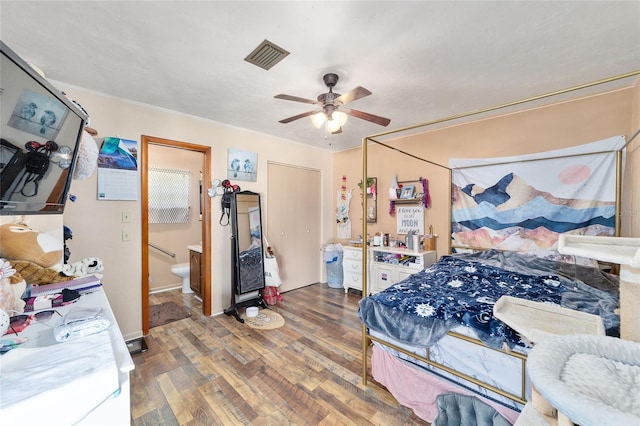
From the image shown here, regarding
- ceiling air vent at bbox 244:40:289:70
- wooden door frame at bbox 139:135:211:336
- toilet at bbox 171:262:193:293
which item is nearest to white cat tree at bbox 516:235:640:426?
ceiling air vent at bbox 244:40:289:70

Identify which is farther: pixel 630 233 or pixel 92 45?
pixel 630 233

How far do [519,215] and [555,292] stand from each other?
1156mm

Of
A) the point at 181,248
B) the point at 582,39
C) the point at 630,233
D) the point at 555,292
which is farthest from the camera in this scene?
the point at 181,248

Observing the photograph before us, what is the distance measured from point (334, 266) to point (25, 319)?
347cm

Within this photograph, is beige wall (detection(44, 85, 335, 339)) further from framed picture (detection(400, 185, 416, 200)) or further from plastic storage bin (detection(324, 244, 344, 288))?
framed picture (detection(400, 185, 416, 200))

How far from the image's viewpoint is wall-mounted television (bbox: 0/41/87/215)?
82cm

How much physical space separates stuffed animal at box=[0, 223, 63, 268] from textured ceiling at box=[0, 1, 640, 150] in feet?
3.94

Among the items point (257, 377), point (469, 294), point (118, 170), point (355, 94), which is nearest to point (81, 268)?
point (118, 170)

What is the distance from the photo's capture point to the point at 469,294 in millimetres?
1808

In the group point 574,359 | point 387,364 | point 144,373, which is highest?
point 574,359

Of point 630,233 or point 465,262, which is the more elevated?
point 630,233

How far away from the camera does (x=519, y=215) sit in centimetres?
273

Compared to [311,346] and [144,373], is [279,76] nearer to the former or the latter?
[311,346]

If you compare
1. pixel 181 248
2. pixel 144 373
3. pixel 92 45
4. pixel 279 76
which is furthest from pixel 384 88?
pixel 181 248
